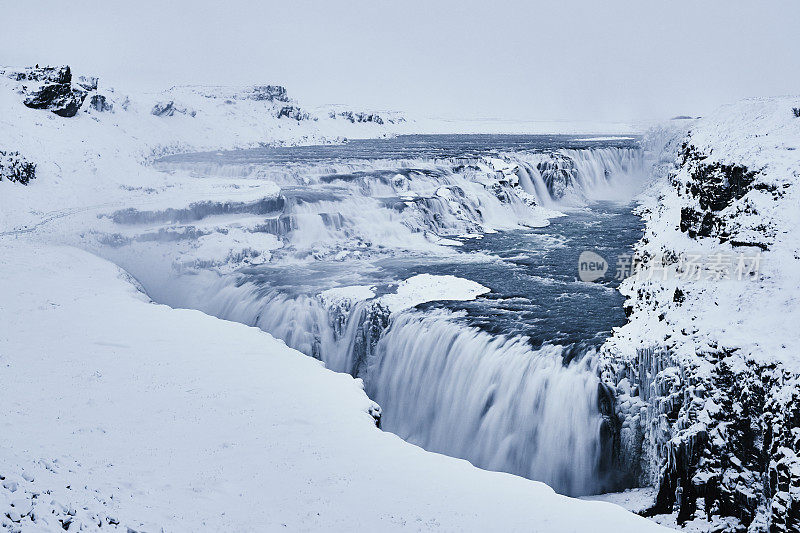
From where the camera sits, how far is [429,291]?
18875 mm

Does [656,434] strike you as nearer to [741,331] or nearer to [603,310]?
[741,331]

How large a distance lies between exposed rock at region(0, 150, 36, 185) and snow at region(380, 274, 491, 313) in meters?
24.7

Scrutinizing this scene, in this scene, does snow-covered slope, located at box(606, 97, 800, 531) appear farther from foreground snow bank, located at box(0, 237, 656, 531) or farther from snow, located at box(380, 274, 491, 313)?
snow, located at box(380, 274, 491, 313)

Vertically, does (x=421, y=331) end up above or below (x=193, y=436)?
above

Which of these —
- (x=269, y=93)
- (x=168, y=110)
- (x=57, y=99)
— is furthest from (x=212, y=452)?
(x=269, y=93)

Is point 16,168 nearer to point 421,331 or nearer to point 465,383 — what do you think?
point 421,331

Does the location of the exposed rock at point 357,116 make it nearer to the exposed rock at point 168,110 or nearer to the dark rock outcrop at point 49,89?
the exposed rock at point 168,110

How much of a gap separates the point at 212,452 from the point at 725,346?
8.25 metres

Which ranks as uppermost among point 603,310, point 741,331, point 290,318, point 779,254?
point 779,254

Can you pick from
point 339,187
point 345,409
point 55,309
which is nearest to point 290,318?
point 55,309

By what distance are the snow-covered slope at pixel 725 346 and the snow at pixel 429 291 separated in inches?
212

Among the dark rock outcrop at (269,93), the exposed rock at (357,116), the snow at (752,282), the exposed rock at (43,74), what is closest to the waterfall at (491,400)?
the snow at (752,282)

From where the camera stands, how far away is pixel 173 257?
24.4 metres

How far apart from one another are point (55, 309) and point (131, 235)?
1144 cm
